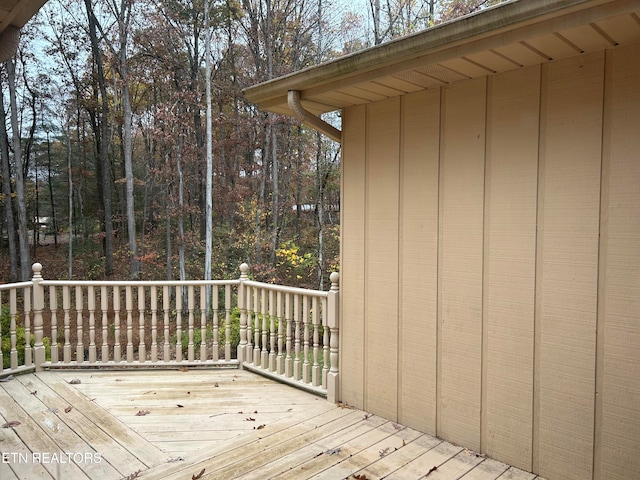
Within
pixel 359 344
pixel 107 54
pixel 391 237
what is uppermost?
pixel 107 54

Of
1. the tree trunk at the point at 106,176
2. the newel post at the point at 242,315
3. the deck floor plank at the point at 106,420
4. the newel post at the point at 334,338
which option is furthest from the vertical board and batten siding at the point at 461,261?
the tree trunk at the point at 106,176

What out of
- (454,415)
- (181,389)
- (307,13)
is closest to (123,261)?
(307,13)

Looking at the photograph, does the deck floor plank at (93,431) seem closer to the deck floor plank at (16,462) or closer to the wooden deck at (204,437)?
the wooden deck at (204,437)

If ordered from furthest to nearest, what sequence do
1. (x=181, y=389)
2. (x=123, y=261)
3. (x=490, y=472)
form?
(x=123, y=261)
(x=181, y=389)
(x=490, y=472)

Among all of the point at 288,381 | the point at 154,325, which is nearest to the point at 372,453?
the point at 288,381

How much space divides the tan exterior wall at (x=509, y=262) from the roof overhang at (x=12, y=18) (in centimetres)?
207

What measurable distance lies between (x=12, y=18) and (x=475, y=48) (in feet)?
6.61

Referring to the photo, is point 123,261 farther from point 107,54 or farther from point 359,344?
point 359,344

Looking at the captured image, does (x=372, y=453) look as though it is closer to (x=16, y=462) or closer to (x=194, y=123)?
(x=16, y=462)

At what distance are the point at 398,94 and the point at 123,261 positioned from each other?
11.5 meters

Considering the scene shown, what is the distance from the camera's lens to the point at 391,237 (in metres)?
3.01

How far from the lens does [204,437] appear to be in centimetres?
278

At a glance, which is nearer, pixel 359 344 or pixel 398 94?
pixel 398 94

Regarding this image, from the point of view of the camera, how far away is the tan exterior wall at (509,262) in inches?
81.0
